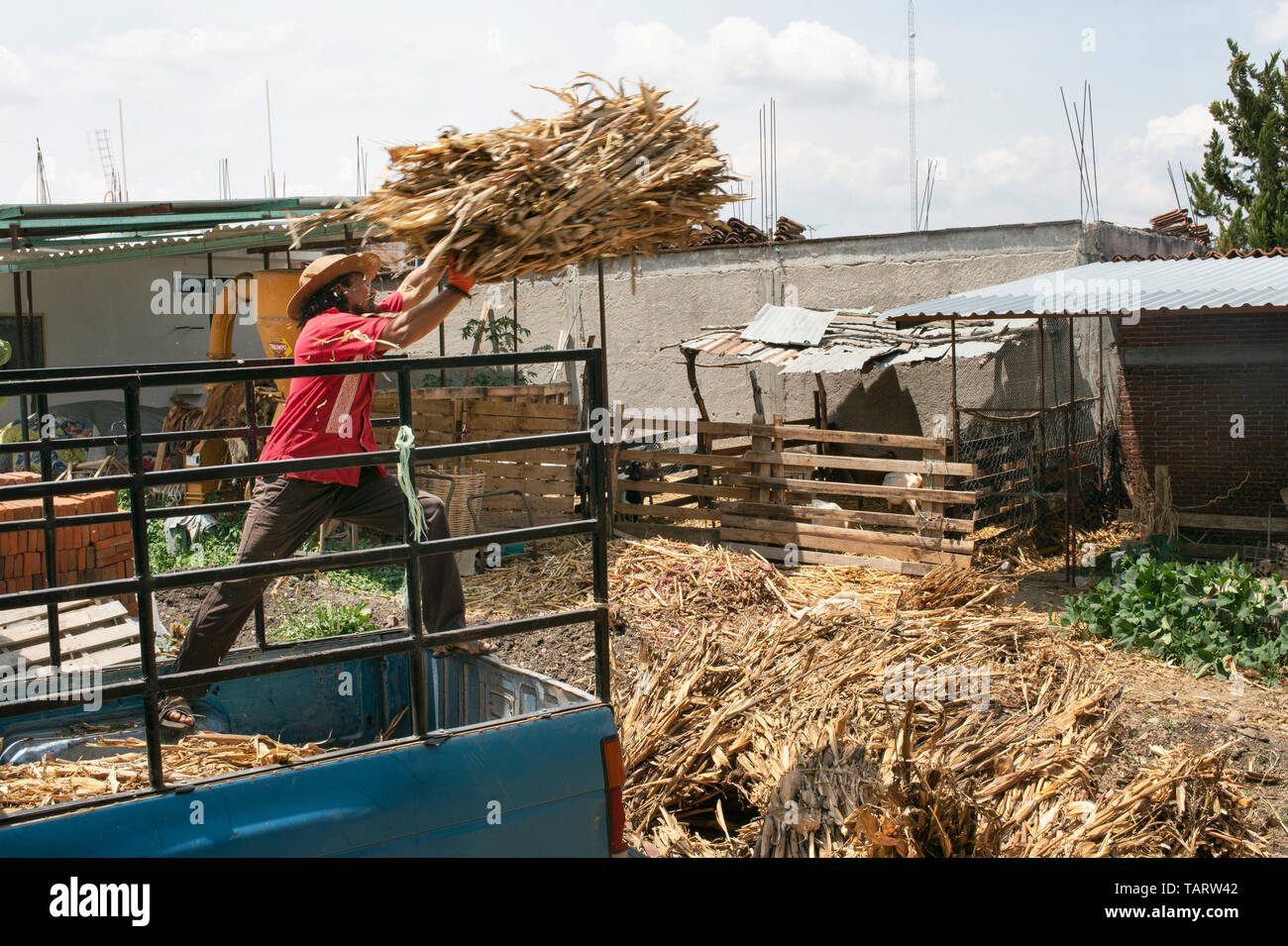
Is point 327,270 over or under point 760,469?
over

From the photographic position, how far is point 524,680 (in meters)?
3.70

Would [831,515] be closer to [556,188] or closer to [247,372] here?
[556,188]

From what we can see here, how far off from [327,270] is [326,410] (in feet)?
2.60

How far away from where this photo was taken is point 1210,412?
46.3 feet

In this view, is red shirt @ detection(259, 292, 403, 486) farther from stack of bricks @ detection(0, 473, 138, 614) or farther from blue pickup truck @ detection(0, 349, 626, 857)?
stack of bricks @ detection(0, 473, 138, 614)

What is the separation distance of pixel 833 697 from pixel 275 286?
26.6ft

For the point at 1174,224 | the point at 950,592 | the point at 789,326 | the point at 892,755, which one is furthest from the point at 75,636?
the point at 1174,224

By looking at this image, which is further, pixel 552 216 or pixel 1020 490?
pixel 1020 490

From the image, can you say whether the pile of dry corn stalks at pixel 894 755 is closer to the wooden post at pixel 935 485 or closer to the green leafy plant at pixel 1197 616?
the green leafy plant at pixel 1197 616

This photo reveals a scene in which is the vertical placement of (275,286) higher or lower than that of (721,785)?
higher

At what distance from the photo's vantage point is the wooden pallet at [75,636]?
218 inches

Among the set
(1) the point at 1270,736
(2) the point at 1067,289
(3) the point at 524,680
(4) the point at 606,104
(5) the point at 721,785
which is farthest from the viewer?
(2) the point at 1067,289

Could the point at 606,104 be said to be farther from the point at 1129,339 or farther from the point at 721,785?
the point at 1129,339

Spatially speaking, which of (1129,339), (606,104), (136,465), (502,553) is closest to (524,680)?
(136,465)
